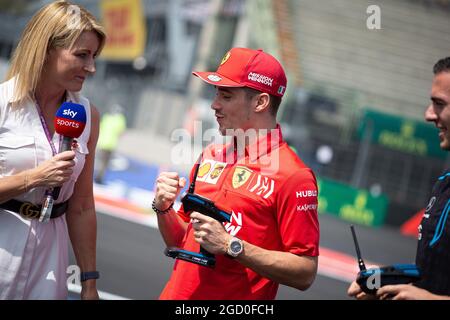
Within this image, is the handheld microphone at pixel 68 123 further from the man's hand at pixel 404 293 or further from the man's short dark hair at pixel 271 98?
the man's hand at pixel 404 293

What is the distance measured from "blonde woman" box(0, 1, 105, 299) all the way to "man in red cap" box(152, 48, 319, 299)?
465 mm

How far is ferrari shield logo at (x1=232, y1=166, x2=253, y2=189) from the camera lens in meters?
3.01

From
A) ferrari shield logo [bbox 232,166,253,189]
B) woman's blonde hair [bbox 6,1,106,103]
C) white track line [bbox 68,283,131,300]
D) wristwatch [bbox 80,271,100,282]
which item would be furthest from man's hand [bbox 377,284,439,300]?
white track line [bbox 68,283,131,300]

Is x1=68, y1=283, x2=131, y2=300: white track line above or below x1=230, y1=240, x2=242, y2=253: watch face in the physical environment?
below

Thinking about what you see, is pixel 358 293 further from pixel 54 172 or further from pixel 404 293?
pixel 54 172

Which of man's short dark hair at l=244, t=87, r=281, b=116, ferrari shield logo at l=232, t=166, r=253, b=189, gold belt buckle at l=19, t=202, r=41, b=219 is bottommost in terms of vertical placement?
gold belt buckle at l=19, t=202, r=41, b=219

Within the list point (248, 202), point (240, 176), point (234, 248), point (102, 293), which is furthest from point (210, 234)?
point (102, 293)

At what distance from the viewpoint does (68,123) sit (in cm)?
285

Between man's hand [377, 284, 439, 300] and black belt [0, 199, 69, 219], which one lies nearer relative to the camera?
man's hand [377, 284, 439, 300]

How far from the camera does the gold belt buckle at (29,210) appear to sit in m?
2.89

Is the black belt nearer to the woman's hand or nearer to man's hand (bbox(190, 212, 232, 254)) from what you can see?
the woman's hand

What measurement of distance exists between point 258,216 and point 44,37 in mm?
1216

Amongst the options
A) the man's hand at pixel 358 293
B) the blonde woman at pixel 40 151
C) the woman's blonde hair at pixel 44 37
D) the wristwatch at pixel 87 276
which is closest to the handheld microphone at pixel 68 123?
the blonde woman at pixel 40 151

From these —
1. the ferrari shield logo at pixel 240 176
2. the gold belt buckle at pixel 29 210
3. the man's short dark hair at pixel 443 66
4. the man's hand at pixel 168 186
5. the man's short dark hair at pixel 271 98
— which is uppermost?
the man's short dark hair at pixel 443 66
